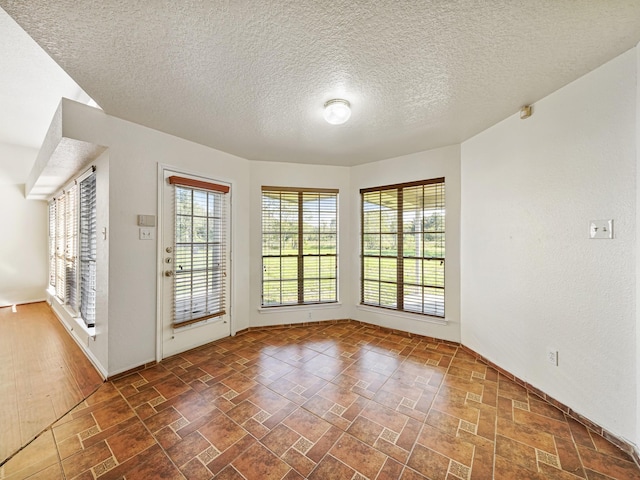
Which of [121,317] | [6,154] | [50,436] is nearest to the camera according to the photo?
[50,436]

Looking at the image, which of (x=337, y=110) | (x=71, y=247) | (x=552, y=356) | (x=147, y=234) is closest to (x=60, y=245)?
(x=71, y=247)

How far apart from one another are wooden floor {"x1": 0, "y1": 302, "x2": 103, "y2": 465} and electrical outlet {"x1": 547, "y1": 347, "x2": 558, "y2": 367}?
12.7 ft

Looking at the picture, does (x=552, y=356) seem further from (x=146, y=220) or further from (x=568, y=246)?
(x=146, y=220)

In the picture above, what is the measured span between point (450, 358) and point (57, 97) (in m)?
5.76

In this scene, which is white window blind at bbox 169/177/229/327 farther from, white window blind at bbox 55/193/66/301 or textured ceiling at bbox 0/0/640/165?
white window blind at bbox 55/193/66/301

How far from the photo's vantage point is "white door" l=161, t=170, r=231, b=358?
2908 millimetres

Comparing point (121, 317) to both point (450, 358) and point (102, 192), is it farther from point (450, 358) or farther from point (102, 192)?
point (450, 358)

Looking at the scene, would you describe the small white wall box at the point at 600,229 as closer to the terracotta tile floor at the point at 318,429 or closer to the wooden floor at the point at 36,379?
the terracotta tile floor at the point at 318,429

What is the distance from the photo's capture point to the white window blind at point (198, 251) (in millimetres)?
3002

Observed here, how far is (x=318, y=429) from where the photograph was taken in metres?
1.85

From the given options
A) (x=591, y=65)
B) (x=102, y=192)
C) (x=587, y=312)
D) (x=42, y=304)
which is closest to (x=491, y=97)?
(x=591, y=65)

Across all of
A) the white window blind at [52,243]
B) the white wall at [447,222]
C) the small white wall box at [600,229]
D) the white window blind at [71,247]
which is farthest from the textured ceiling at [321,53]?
the white window blind at [52,243]

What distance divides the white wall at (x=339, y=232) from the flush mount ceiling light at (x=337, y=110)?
1800 mm

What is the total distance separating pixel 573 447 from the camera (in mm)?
1687
